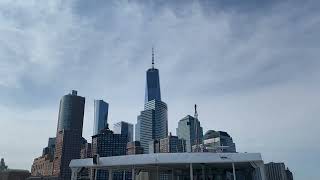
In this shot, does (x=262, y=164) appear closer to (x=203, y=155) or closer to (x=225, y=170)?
(x=203, y=155)

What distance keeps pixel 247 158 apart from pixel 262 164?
6.34 ft

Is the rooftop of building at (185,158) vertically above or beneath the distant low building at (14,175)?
beneath

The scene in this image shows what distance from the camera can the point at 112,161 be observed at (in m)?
45.1

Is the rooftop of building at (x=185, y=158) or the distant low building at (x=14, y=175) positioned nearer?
the rooftop of building at (x=185, y=158)

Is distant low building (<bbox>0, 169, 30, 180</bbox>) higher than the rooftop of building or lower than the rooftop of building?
higher

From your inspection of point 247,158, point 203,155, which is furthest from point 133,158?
point 247,158

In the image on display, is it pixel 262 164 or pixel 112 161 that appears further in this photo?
pixel 112 161

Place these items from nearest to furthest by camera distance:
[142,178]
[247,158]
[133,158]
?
[247,158] → [133,158] → [142,178]

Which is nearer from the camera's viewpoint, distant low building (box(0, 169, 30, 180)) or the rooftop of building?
the rooftop of building

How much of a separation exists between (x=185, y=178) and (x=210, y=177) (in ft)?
21.4

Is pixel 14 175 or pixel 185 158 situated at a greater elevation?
pixel 14 175

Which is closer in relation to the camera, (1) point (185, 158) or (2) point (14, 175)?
(1) point (185, 158)

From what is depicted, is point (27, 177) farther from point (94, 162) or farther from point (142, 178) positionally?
point (94, 162)

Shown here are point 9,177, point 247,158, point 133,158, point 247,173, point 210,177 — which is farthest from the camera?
point 9,177
